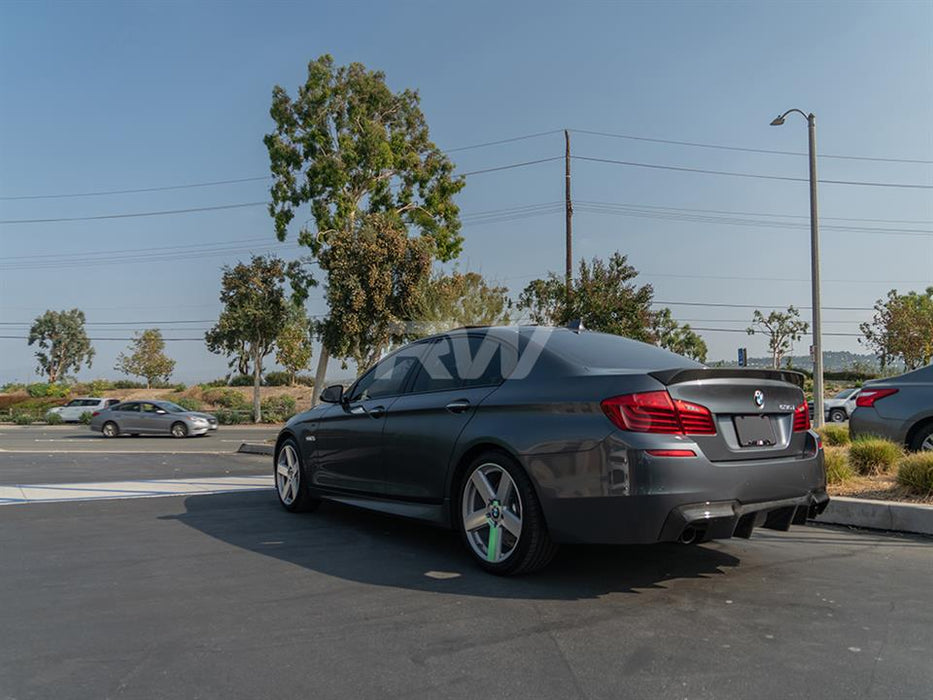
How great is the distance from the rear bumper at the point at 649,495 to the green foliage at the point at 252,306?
29.4m

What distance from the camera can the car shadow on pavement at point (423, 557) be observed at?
13.8ft

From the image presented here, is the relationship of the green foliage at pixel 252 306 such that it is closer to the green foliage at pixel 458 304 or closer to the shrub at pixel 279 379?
the green foliage at pixel 458 304

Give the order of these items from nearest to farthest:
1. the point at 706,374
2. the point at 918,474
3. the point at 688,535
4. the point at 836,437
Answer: the point at 688,535 < the point at 706,374 < the point at 918,474 < the point at 836,437

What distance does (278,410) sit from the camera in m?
37.8

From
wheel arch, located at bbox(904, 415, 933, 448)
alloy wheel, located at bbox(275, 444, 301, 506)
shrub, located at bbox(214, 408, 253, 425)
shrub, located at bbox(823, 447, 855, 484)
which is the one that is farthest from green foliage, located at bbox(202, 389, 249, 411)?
shrub, located at bbox(823, 447, 855, 484)

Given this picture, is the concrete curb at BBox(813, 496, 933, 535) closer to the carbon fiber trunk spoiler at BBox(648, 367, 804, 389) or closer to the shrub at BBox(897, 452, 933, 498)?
the shrub at BBox(897, 452, 933, 498)

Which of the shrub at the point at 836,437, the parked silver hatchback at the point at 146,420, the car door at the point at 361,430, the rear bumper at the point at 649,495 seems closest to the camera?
the rear bumper at the point at 649,495

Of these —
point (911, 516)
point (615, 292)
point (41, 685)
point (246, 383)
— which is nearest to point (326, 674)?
point (41, 685)

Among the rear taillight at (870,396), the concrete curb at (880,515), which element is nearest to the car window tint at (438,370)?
the concrete curb at (880,515)

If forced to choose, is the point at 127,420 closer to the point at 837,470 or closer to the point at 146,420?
the point at 146,420

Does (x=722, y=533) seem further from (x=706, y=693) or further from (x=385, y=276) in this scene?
(x=385, y=276)

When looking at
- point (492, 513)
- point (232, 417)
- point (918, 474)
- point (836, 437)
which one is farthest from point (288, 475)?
point (232, 417)

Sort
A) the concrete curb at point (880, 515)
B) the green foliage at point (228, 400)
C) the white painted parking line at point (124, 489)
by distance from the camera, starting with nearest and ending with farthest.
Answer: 1. the concrete curb at point (880, 515)
2. the white painted parking line at point (124, 489)
3. the green foliage at point (228, 400)

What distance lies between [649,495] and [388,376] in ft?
8.59
